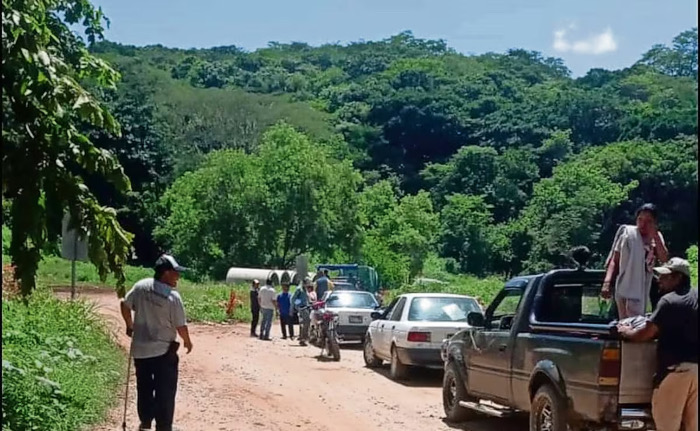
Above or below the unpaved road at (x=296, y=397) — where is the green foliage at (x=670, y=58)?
above

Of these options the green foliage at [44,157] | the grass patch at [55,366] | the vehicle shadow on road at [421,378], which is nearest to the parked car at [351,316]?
the vehicle shadow on road at [421,378]

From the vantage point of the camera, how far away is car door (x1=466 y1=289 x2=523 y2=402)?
10.5 m

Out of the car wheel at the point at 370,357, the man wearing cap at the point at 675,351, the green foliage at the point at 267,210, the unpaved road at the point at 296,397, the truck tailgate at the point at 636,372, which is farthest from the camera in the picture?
the green foliage at the point at 267,210

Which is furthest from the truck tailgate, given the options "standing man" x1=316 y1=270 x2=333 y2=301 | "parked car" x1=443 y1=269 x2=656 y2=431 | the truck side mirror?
"standing man" x1=316 y1=270 x2=333 y2=301

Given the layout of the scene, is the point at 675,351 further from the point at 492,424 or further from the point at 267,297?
the point at 267,297

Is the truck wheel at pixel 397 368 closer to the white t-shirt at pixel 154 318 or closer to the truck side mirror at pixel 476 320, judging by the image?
the truck side mirror at pixel 476 320

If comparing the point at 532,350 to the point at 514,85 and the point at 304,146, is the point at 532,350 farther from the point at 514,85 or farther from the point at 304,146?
the point at 514,85

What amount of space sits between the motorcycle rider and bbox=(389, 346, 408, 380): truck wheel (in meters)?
8.41

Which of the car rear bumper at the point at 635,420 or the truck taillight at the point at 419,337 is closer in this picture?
→ the car rear bumper at the point at 635,420

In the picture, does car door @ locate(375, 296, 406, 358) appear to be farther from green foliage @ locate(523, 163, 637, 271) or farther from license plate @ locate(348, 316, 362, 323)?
green foliage @ locate(523, 163, 637, 271)

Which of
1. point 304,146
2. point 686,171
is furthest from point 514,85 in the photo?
point 304,146

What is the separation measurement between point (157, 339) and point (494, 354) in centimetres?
389

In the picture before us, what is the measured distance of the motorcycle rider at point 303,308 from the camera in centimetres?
2555

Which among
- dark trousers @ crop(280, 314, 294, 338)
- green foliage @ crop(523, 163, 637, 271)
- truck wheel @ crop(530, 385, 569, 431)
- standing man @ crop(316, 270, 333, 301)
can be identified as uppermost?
green foliage @ crop(523, 163, 637, 271)
